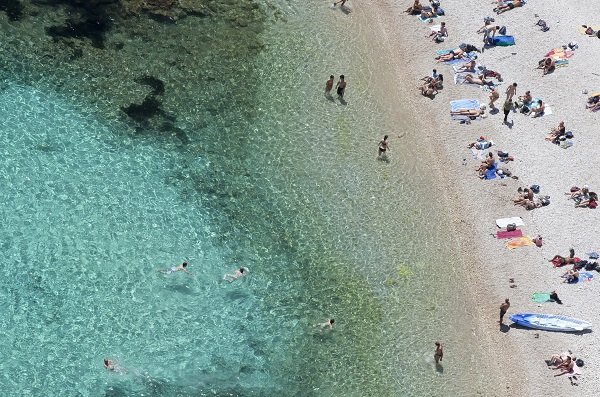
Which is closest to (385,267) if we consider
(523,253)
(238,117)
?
(523,253)

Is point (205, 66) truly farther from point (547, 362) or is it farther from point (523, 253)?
point (547, 362)

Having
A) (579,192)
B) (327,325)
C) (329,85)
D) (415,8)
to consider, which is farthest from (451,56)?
(327,325)

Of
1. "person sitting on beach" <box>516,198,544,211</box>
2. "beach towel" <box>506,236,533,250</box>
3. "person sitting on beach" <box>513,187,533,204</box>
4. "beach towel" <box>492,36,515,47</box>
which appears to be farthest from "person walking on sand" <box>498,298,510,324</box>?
"beach towel" <box>492,36,515,47</box>

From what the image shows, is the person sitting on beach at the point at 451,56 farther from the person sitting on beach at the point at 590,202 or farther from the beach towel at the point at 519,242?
the beach towel at the point at 519,242

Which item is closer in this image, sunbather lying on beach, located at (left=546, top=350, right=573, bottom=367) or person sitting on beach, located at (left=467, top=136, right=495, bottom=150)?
sunbather lying on beach, located at (left=546, top=350, right=573, bottom=367)

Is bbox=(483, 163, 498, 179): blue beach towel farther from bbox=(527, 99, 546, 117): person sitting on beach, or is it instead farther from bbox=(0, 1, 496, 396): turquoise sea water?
bbox=(527, 99, 546, 117): person sitting on beach

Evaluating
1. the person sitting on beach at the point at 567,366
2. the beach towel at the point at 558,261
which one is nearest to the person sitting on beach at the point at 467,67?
the beach towel at the point at 558,261

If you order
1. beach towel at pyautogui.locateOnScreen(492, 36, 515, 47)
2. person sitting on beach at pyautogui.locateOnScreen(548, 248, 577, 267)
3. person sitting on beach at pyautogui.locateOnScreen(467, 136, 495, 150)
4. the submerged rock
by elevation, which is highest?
beach towel at pyautogui.locateOnScreen(492, 36, 515, 47)

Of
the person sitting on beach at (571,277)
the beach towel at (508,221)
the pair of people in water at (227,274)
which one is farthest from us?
the beach towel at (508,221)
